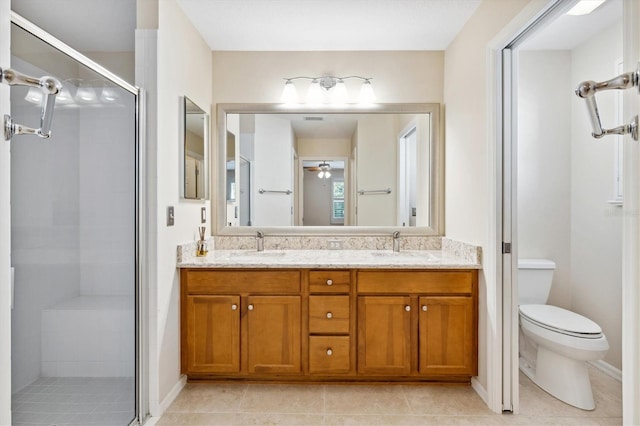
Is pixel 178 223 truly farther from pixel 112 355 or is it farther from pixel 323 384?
pixel 323 384

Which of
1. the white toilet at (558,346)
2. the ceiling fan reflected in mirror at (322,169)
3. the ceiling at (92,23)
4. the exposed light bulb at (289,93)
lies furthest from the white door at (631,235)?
the ceiling at (92,23)

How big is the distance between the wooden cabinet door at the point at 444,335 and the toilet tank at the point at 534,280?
1.81 ft

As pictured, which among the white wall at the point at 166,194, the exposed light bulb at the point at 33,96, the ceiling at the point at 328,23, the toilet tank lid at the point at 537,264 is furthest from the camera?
the toilet tank lid at the point at 537,264

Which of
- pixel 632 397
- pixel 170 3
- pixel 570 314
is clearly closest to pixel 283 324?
pixel 632 397

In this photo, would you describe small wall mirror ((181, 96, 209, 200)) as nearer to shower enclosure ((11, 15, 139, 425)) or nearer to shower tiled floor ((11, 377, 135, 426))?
shower enclosure ((11, 15, 139, 425))

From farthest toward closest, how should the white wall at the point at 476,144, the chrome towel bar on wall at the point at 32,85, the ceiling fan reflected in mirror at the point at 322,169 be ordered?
the ceiling fan reflected in mirror at the point at 322,169, the white wall at the point at 476,144, the chrome towel bar on wall at the point at 32,85

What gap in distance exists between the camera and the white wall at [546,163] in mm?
2365

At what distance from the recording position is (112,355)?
170cm

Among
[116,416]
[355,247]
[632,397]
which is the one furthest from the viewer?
[355,247]

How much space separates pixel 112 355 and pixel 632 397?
82.7 inches

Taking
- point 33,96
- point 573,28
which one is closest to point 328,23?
point 573,28

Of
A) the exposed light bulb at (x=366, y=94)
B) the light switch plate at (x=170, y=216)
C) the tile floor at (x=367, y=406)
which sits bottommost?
the tile floor at (x=367, y=406)

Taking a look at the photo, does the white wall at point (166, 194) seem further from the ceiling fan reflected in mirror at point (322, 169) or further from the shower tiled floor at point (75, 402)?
the ceiling fan reflected in mirror at point (322, 169)

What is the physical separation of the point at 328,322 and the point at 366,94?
1651 millimetres
